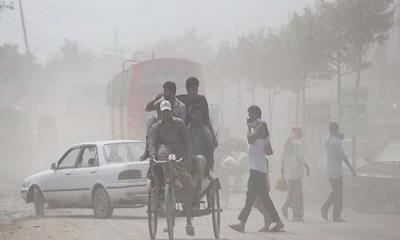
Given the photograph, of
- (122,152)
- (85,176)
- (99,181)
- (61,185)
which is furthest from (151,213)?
(61,185)

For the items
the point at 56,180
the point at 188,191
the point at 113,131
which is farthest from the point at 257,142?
the point at 113,131

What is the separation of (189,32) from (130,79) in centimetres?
5351

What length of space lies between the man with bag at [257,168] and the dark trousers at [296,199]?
364cm

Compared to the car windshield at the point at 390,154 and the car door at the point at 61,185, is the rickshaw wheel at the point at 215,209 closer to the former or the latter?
the car door at the point at 61,185

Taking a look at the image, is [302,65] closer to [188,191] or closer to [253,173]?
[253,173]

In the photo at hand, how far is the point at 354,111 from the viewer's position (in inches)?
749

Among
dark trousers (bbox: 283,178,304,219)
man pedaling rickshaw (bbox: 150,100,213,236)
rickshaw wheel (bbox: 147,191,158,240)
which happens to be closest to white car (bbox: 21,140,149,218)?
dark trousers (bbox: 283,178,304,219)

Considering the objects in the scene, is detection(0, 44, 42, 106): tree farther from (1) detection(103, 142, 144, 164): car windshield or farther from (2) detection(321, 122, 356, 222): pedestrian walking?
(2) detection(321, 122, 356, 222): pedestrian walking

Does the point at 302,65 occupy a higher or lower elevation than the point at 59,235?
higher

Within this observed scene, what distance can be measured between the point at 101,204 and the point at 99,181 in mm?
445

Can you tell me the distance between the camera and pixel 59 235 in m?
11.5

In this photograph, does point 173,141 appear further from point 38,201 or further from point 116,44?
point 116,44

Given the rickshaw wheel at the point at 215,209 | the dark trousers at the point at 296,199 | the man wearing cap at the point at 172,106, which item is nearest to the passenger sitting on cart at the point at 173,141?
the man wearing cap at the point at 172,106

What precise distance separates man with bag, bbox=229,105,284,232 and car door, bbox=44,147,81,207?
4.68m
